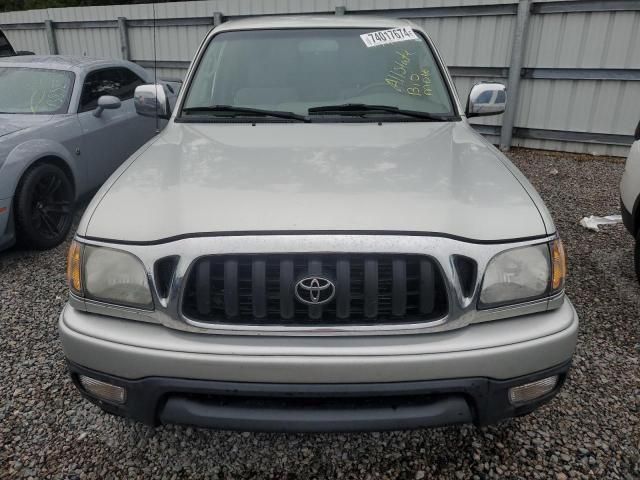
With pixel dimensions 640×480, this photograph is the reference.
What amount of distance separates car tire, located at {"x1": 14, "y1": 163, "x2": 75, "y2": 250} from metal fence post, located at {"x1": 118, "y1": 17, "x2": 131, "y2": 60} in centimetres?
744

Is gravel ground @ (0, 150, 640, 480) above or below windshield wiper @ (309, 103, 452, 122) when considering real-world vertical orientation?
below

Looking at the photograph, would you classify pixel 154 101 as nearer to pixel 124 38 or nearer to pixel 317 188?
pixel 317 188

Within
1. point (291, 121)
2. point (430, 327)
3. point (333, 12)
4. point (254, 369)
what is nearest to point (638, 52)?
point (333, 12)

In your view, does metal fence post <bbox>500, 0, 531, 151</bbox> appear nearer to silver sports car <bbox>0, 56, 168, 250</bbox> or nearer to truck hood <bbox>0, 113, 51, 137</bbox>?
silver sports car <bbox>0, 56, 168, 250</bbox>

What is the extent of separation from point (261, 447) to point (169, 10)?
9911 mm

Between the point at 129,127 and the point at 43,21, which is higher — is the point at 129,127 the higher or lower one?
the lower one

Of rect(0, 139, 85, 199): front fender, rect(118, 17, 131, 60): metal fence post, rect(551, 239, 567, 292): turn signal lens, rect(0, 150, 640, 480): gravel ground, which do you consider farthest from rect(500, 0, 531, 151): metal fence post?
rect(118, 17, 131, 60): metal fence post

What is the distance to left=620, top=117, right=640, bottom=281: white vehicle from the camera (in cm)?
341

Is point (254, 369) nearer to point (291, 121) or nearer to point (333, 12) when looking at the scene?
point (291, 121)

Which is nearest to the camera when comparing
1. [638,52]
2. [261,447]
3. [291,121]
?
[261,447]

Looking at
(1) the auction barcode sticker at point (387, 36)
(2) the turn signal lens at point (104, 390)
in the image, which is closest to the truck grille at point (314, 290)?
(2) the turn signal lens at point (104, 390)

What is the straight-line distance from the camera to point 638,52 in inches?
263

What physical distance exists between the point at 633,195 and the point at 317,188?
2.66m

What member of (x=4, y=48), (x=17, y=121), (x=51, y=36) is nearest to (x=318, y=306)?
(x=17, y=121)
